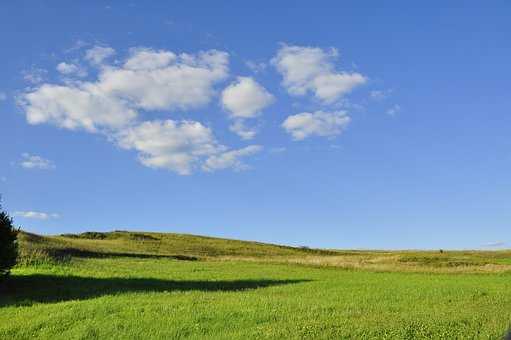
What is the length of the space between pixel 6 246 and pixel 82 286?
5.92m

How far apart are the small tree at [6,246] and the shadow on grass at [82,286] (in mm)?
1126

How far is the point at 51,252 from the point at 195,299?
124ft

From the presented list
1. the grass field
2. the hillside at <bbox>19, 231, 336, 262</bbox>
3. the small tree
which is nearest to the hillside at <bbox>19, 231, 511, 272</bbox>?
the hillside at <bbox>19, 231, 336, 262</bbox>

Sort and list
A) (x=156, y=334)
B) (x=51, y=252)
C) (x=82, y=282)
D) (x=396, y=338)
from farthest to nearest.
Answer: (x=51, y=252)
(x=82, y=282)
(x=156, y=334)
(x=396, y=338)

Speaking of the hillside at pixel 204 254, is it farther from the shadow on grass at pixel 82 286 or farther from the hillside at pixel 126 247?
the shadow on grass at pixel 82 286

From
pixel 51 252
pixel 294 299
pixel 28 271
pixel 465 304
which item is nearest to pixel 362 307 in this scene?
pixel 294 299

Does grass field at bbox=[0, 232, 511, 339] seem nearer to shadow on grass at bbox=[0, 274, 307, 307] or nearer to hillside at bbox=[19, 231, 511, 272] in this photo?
shadow on grass at bbox=[0, 274, 307, 307]

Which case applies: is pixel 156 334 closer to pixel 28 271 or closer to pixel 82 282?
pixel 82 282

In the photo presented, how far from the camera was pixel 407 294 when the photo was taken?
33.4m

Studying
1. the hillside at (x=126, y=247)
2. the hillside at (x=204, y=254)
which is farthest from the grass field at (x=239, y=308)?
the hillside at (x=126, y=247)

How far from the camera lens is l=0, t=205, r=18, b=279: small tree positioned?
122 feet

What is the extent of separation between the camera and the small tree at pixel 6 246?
37.1 metres

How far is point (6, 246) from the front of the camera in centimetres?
3759

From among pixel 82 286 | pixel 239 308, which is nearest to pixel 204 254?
pixel 82 286
